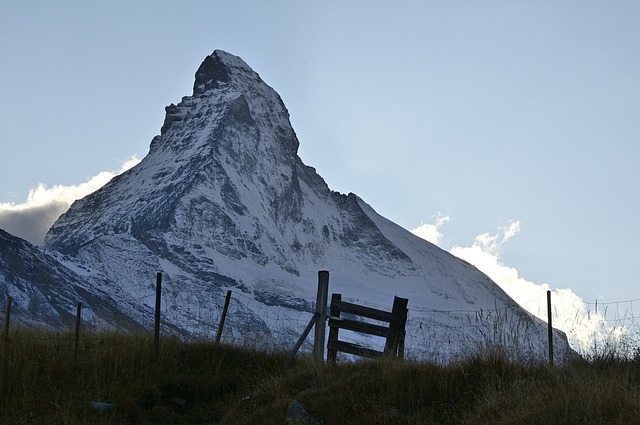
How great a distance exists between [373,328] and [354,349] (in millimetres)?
669

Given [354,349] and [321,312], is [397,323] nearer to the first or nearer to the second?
[354,349]

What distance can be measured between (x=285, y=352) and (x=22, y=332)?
5.83 metres

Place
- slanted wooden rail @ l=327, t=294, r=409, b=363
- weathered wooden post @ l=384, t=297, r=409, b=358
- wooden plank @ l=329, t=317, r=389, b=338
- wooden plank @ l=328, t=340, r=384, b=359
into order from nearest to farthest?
wooden plank @ l=328, t=340, r=384, b=359
slanted wooden rail @ l=327, t=294, r=409, b=363
weathered wooden post @ l=384, t=297, r=409, b=358
wooden plank @ l=329, t=317, r=389, b=338

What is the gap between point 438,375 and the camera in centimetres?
1184

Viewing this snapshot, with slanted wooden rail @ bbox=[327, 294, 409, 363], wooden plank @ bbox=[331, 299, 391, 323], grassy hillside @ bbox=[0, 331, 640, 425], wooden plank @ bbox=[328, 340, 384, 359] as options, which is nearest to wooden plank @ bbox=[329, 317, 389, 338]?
slanted wooden rail @ bbox=[327, 294, 409, 363]

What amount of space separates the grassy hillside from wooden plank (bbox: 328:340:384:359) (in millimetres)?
1070

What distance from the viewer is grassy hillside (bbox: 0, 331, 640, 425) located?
999 centimetres

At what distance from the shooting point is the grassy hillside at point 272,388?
9.99m

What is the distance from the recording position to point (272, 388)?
12.7 m

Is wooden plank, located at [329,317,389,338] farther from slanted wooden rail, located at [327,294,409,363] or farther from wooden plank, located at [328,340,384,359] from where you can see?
wooden plank, located at [328,340,384,359]

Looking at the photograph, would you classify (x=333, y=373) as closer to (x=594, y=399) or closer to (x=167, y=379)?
(x=167, y=379)

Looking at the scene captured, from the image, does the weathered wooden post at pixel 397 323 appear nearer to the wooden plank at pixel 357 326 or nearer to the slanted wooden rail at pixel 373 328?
→ the slanted wooden rail at pixel 373 328

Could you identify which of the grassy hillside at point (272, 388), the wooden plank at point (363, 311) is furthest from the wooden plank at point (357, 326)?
the grassy hillside at point (272, 388)

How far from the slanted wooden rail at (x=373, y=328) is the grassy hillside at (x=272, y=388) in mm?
1129
